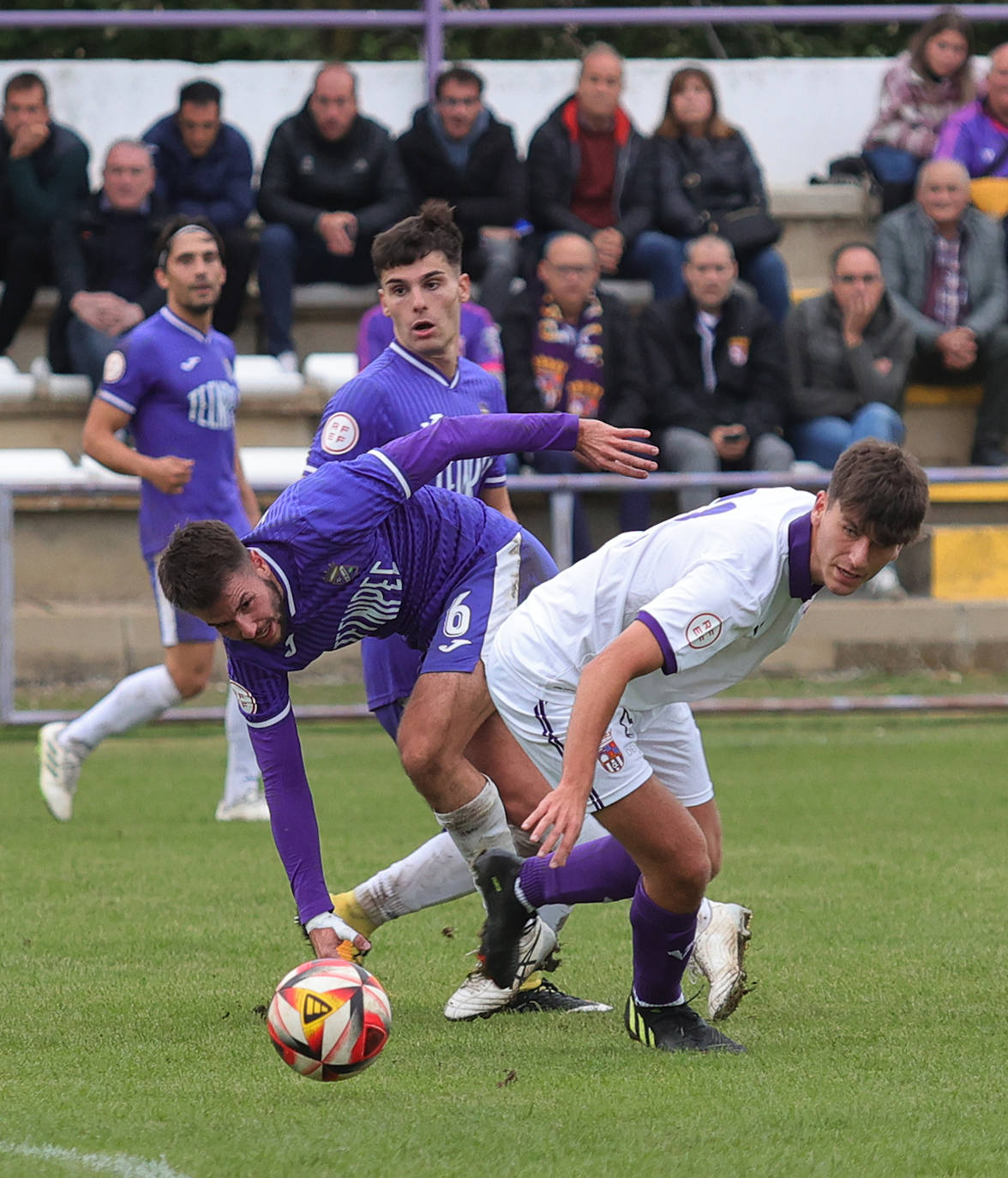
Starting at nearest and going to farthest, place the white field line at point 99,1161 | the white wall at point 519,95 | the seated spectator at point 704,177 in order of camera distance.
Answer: the white field line at point 99,1161 < the seated spectator at point 704,177 < the white wall at point 519,95

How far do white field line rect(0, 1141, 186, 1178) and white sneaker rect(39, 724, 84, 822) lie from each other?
187 inches

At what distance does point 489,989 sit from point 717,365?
7737mm

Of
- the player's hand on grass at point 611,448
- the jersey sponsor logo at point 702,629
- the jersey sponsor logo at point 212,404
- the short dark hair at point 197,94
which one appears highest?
the short dark hair at point 197,94

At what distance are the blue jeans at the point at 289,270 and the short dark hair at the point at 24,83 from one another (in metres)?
1.78

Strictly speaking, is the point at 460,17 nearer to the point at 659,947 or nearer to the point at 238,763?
the point at 238,763

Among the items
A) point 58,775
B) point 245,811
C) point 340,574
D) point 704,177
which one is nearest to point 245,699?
point 340,574

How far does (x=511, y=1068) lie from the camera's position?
4418 millimetres

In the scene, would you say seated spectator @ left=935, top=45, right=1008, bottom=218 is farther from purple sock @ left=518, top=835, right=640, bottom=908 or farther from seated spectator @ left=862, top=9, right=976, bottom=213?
purple sock @ left=518, top=835, right=640, bottom=908

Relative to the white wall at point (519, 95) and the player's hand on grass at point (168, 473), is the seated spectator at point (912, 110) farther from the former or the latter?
the player's hand on grass at point (168, 473)

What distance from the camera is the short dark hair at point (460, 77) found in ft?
42.8

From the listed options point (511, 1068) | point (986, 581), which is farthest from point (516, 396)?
point (511, 1068)

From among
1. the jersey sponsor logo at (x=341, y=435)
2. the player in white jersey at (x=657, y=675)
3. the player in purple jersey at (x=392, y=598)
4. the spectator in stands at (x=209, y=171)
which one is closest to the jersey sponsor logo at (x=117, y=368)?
the jersey sponsor logo at (x=341, y=435)

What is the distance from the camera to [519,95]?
51.8 ft

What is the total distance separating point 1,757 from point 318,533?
6150mm
